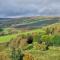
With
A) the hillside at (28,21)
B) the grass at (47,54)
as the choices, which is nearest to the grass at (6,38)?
the hillside at (28,21)

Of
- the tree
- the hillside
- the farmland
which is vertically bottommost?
the tree

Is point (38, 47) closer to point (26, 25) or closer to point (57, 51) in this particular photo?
point (57, 51)

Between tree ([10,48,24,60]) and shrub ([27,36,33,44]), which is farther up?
shrub ([27,36,33,44])

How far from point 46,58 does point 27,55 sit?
2.47ft

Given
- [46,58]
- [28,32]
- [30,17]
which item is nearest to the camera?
[46,58]

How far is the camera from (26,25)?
8031 millimetres

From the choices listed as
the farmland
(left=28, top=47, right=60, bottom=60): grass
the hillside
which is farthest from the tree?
the hillside

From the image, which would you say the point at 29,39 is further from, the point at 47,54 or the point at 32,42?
the point at 47,54

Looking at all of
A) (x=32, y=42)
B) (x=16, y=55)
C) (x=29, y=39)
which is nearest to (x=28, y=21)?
(x=29, y=39)

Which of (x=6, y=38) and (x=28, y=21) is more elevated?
(x=28, y=21)

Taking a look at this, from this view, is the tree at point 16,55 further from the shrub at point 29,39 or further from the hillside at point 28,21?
the hillside at point 28,21

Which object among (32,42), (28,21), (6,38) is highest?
(28,21)

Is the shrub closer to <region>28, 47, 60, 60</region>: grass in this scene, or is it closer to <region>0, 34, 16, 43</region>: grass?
<region>28, 47, 60, 60</region>: grass

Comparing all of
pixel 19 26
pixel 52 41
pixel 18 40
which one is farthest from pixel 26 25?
pixel 52 41
